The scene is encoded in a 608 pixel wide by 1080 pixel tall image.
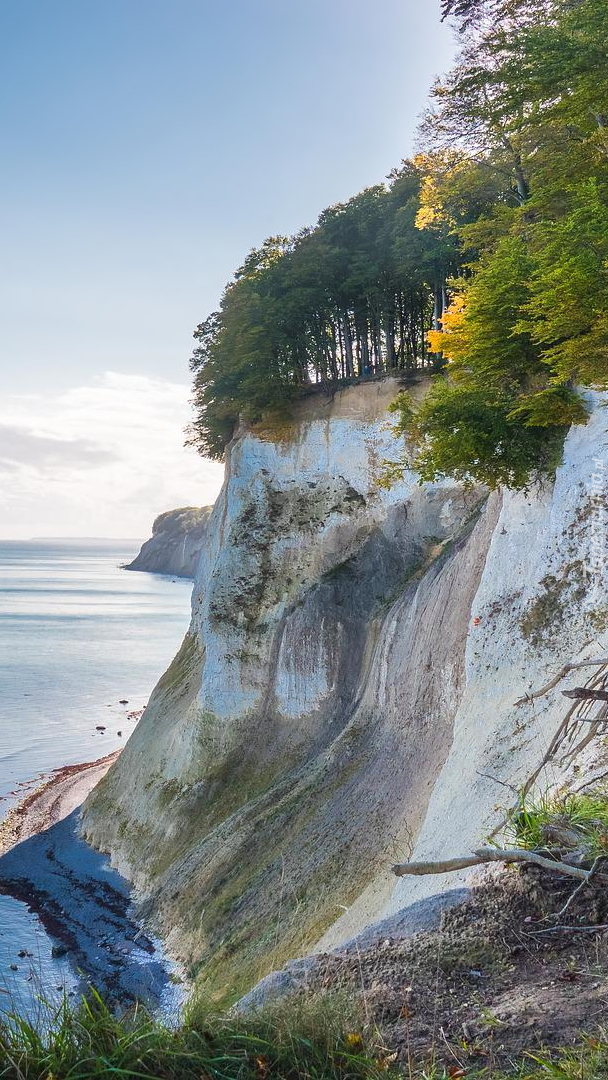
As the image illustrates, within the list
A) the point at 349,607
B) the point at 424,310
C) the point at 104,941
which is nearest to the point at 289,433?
the point at 349,607

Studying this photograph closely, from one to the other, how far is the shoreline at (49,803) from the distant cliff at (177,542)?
103989 millimetres

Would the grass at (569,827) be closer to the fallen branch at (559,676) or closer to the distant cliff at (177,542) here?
the fallen branch at (559,676)

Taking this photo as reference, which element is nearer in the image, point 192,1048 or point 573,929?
point 192,1048

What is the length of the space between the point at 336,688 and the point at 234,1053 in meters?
20.1

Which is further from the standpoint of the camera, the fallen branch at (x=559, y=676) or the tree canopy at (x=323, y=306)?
the tree canopy at (x=323, y=306)

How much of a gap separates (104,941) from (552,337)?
2071 centimetres

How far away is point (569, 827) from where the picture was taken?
6059 mm

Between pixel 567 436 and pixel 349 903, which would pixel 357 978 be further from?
pixel 567 436

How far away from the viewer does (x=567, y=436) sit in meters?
14.9

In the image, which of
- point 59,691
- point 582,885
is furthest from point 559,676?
point 59,691

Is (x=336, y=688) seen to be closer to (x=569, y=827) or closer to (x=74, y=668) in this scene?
(x=569, y=827)

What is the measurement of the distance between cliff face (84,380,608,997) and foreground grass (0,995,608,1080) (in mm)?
5878

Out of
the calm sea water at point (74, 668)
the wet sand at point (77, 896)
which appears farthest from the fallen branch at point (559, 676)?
the calm sea water at point (74, 668)

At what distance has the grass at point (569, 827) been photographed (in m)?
5.72
